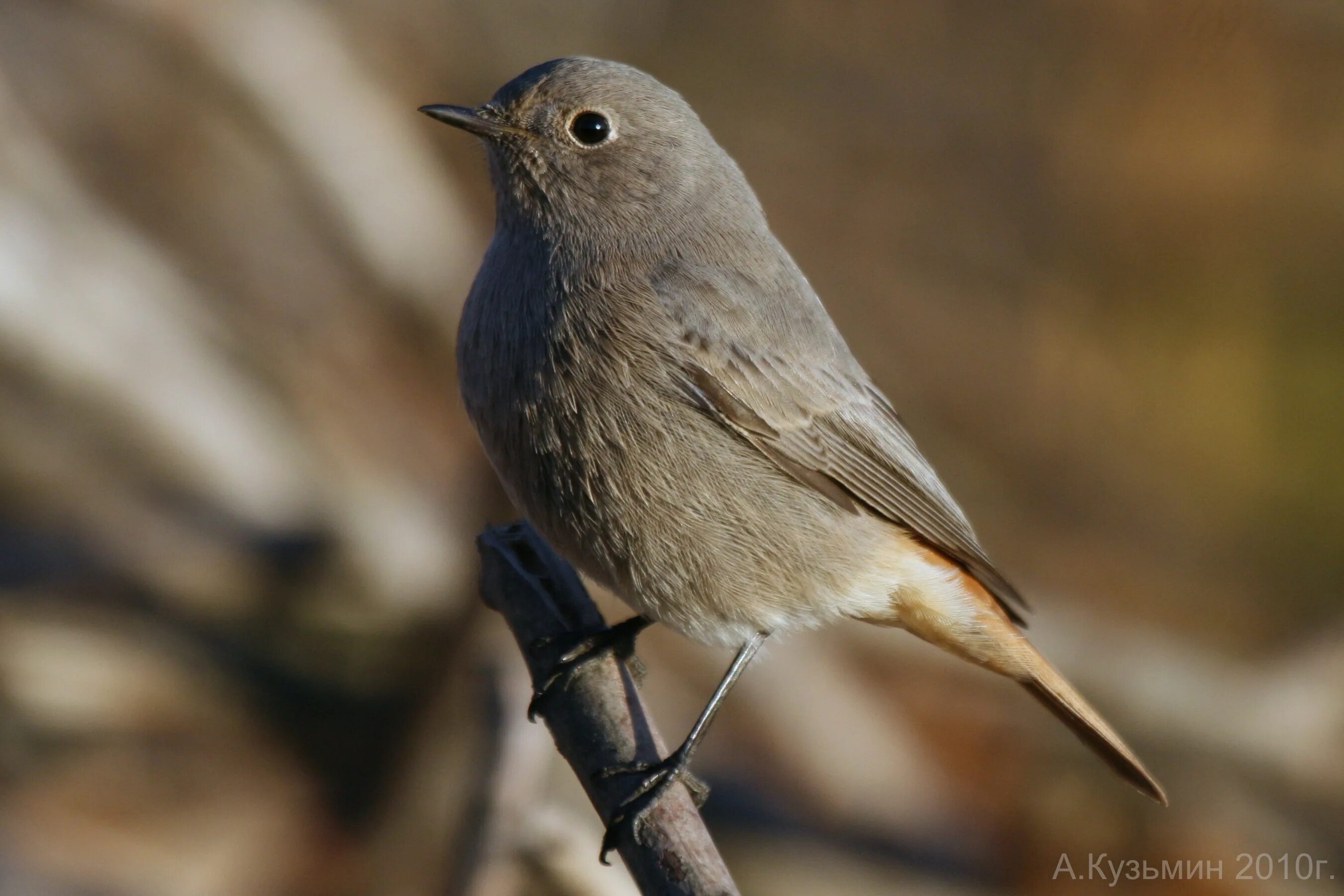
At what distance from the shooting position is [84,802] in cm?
651

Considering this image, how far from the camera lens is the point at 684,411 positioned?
367 centimetres

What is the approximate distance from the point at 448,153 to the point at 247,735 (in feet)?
17.6

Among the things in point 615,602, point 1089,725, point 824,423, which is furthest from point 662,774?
point 615,602

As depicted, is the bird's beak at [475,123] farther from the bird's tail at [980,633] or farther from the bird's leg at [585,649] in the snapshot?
the bird's tail at [980,633]

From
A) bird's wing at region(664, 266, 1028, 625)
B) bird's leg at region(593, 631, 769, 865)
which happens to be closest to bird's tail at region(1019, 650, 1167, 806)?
bird's wing at region(664, 266, 1028, 625)

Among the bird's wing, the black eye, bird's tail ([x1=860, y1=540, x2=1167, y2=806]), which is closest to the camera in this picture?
the bird's wing

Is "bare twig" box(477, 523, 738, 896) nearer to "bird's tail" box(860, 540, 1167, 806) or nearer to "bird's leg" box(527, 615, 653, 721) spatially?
"bird's leg" box(527, 615, 653, 721)

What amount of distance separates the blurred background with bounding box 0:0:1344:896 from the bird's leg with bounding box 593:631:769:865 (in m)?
0.43

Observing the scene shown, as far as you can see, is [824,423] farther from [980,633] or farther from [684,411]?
[980,633]

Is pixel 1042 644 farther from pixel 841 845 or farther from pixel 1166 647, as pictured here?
pixel 841 845

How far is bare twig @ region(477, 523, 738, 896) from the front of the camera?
297 cm

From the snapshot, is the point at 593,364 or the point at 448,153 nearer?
the point at 593,364

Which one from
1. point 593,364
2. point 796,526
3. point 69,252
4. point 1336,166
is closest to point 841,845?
point 796,526

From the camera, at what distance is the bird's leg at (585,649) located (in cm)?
361
